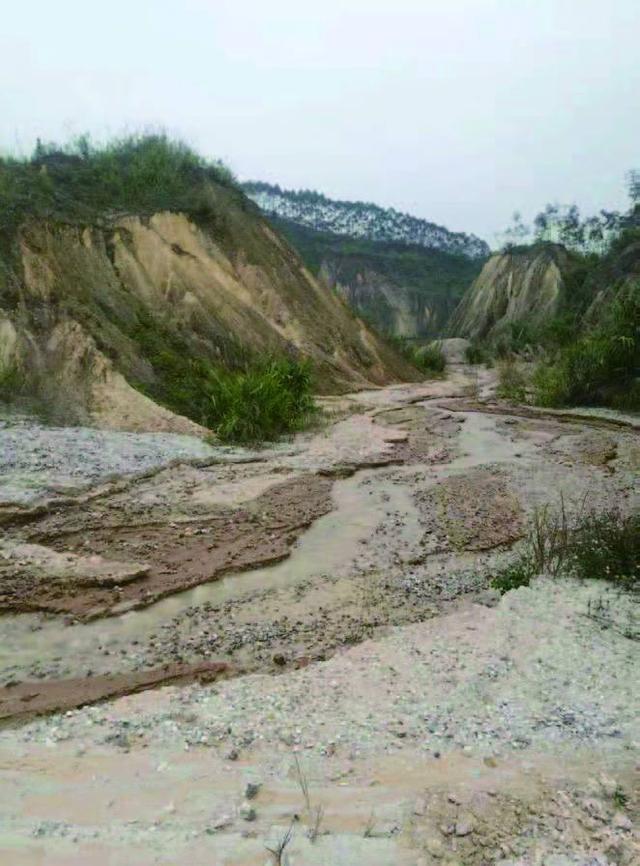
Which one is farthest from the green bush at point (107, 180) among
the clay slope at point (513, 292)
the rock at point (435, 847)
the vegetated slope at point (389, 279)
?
the vegetated slope at point (389, 279)

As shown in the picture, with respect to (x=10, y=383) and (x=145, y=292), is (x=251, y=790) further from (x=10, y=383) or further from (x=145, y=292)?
(x=145, y=292)

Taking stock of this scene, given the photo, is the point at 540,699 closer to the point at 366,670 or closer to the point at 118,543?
the point at 366,670

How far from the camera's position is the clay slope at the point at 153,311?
11.4 metres

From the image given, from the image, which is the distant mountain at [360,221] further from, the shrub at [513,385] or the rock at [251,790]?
the rock at [251,790]

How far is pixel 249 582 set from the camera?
557 cm

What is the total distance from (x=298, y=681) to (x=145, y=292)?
14027 millimetres

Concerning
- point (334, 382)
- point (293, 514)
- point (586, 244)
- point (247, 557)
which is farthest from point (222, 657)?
point (586, 244)

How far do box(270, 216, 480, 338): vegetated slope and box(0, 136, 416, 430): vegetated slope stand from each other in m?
32.1

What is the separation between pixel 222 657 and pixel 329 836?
2067 mm

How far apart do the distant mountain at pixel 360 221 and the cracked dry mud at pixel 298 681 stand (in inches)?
2824

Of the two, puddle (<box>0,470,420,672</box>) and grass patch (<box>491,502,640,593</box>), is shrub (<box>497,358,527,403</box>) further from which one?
grass patch (<box>491,502,640,593</box>)

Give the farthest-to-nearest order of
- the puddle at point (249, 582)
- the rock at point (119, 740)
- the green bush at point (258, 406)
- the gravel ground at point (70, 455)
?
1. the green bush at point (258, 406)
2. the gravel ground at point (70, 455)
3. the puddle at point (249, 582)
4. the rock at point (119, 740)

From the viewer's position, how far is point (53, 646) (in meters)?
4.36

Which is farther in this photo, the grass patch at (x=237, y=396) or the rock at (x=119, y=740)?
the grass patch at (x=237, y=396)
